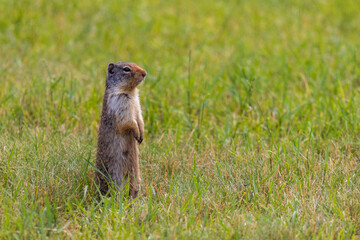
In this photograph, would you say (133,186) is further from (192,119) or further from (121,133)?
(192,119)

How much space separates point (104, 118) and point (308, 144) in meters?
2.04

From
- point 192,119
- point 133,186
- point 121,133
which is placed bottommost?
point 133,186

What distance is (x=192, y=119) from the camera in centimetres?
568

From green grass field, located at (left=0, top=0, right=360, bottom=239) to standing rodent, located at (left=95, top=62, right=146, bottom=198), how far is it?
14cm

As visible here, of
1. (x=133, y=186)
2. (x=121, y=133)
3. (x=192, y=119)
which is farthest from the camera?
(x=192, y=119)

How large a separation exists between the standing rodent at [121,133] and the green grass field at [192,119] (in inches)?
5.6

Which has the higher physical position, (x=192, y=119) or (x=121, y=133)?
(x=121, y=133)

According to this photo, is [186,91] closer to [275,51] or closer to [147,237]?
[275,51]

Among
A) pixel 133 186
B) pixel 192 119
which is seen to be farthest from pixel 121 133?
pixel 192 119

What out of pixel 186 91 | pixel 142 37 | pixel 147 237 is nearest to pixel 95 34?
pixel 142 37

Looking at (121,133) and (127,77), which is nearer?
(121,133)

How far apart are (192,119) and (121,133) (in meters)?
1.78

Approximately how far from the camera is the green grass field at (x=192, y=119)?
141 inches

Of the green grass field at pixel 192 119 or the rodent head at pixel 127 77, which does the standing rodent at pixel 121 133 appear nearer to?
the rodent head at pixel 127 77
